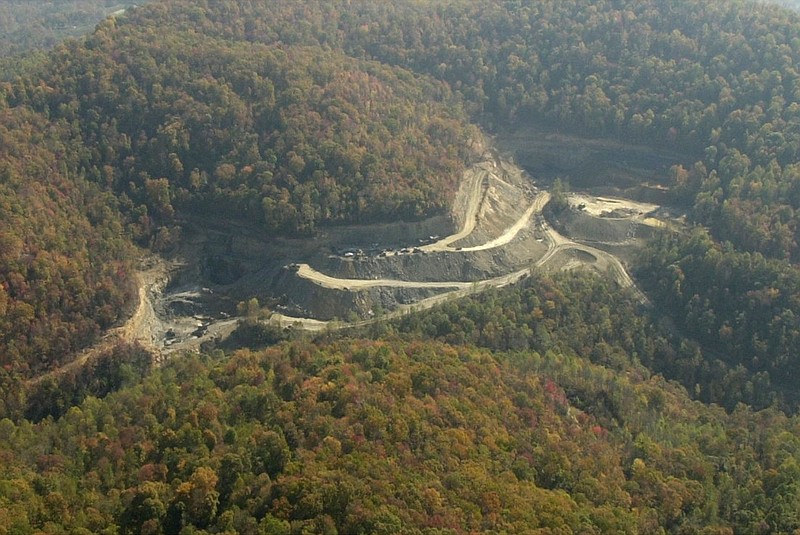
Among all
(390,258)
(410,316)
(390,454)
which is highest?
(390,454)


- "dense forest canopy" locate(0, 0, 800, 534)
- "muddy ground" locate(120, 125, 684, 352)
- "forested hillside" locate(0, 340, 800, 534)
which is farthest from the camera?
"muddy ground" locate(120, 125, 684, 352)

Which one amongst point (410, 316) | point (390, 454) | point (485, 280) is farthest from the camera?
point (485, 280)

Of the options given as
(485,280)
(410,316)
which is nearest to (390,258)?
(485,280)

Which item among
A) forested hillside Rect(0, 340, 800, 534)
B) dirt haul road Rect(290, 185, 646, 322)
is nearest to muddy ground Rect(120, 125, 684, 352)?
dirt haul road Rect(290, 185, 646, 322)

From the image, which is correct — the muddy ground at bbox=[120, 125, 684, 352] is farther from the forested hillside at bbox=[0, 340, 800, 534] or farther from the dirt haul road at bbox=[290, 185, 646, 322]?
the forested hillside at bbox=[0, 340, 800, 534]

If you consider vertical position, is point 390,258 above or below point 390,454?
below

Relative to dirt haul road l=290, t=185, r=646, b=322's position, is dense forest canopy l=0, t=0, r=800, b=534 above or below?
above

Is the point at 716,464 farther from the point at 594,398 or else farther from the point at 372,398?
the point at 372,398

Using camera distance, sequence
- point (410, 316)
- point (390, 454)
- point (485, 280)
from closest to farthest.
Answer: point (390, 454) < point (410, 316) < point (485, 280)

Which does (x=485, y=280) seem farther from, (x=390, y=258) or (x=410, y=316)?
(x=410, y=316)
